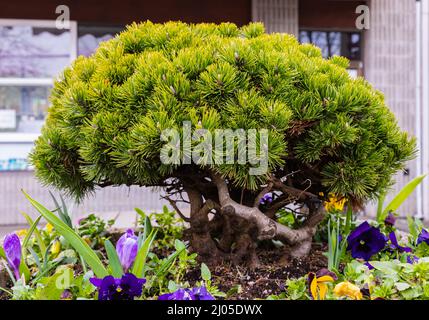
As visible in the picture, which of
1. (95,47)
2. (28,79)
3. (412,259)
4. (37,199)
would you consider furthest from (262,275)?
(28,79)

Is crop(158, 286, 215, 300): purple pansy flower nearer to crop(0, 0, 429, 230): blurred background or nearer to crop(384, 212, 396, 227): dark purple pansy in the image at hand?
crop(384, 212, 396, 227): dark purple pansy

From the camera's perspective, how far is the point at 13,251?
141 centimetres

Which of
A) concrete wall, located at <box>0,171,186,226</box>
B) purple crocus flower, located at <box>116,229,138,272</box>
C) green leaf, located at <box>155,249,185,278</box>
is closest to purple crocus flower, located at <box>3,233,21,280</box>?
purple crocus flower, located at <box>116,229,138,272</box>

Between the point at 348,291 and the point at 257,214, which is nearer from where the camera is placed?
the point at 348,291

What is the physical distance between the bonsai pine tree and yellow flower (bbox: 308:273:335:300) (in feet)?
0.94

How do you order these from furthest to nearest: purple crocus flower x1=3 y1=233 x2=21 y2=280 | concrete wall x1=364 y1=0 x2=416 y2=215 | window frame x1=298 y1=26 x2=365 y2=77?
window frame x1=298 y1=26 x2=365 y2=77, concrete wall x1=364 y1=0 x2=416 y2=215, purple crocus flower x1=3 y1=233 x2=21 y2=280

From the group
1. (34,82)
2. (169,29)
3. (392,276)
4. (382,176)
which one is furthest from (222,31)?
(34,82)

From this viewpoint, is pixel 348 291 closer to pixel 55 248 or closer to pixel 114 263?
pixel 114 263

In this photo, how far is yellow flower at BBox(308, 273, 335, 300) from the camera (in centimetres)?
115

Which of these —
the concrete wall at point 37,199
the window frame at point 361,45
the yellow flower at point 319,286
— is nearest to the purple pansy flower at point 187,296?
the yellow flower at point 319,286

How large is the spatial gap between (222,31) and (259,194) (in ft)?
2.06

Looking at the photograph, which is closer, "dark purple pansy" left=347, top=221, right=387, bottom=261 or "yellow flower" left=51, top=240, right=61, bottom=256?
"dark purple pansy" left=347, top=221, right=387, bottom=261

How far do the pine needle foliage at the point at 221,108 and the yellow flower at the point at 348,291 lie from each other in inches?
14.6

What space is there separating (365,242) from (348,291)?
0.55 m
